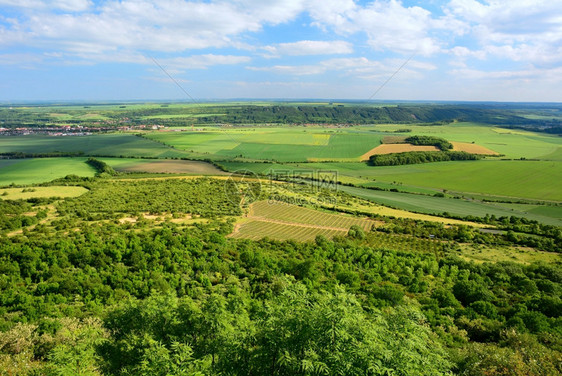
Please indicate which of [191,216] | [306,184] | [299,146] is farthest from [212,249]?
[299,146]

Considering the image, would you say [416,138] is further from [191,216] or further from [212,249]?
[212,249]

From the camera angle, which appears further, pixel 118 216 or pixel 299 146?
pixel 299 146

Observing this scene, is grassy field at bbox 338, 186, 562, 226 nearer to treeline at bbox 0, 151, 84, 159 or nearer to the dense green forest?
the dense green forest

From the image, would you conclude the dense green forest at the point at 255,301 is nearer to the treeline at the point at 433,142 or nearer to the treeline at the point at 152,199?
the treeline at the point at 152,199

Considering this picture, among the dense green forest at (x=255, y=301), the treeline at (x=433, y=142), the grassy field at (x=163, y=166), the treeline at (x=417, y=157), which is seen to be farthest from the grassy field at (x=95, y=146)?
the treeline at (x=433, y=142)

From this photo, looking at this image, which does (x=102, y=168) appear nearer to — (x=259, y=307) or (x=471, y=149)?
(x=259, y=307)

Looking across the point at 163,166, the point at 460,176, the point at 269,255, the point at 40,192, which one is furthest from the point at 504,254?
the point at 163,166
